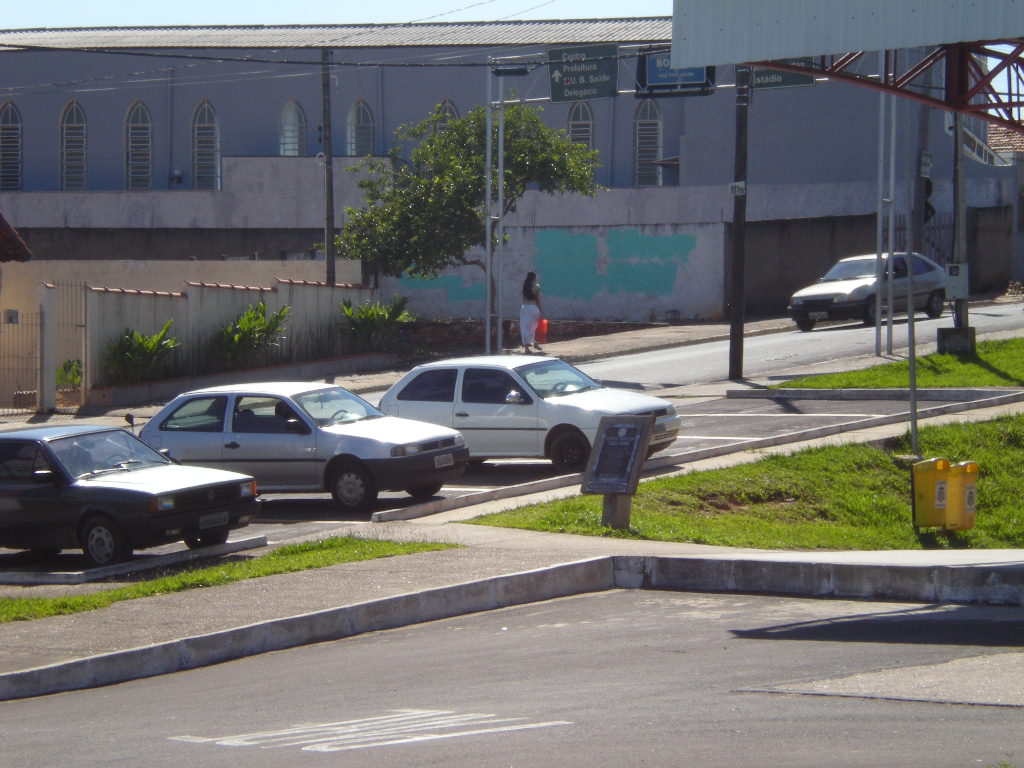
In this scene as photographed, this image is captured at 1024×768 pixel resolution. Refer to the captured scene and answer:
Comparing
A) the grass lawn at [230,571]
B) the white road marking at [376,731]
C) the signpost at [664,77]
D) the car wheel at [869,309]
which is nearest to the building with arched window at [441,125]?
the car wheel at [869,309]

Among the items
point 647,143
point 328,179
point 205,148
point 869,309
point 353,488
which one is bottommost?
point 353,488

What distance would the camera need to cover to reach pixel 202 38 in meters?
54.9

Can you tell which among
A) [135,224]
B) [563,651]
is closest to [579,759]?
[563,651]

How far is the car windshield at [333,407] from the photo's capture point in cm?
1570

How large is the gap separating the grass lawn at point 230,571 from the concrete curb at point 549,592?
1657 mm

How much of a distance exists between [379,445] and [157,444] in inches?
112

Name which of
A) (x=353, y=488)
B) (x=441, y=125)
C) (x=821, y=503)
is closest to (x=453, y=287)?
(x=441, y=125)

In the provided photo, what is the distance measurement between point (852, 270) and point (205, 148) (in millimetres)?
28897

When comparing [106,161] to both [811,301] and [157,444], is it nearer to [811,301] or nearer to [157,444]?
[811,301]

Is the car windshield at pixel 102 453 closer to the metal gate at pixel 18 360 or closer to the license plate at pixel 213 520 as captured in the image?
the license plate at pixel 213 520

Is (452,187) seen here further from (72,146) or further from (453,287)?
(72,146)

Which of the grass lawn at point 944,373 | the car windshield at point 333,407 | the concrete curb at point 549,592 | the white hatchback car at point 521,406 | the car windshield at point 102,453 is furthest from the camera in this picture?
the grass lawn at point 944,373

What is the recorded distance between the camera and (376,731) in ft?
23.0

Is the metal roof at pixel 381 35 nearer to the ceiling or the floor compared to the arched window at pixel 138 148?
nearer to the ceiling
